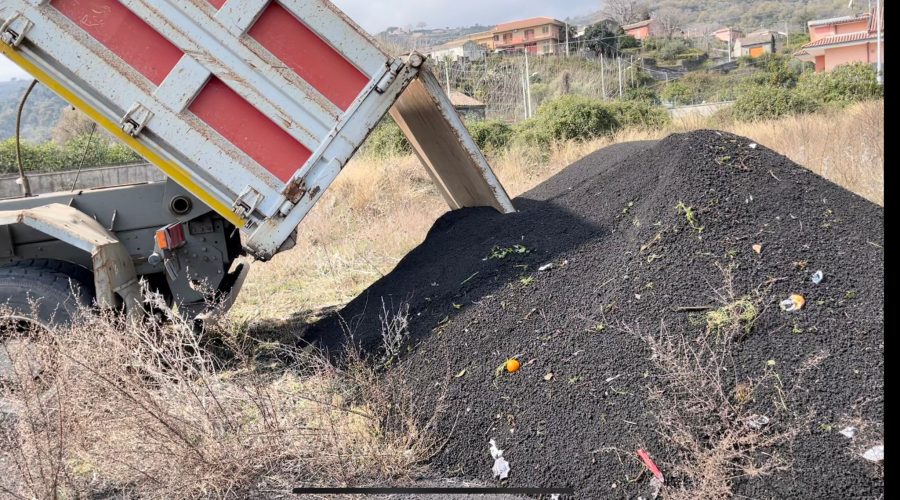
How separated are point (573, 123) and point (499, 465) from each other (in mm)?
13524

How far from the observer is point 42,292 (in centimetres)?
446

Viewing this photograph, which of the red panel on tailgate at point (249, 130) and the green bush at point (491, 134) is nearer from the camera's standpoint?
the red panel on tailgate at point (249, 130)

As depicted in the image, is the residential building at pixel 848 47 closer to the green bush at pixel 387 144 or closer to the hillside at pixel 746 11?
the green bush at pixel 387 144

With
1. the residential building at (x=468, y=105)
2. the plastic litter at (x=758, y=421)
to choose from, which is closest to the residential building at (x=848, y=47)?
the residential building at (x=468, y=105)

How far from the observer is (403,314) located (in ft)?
15.5

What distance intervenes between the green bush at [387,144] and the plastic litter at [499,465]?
13.5 metres

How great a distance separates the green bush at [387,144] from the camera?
17.0 meters

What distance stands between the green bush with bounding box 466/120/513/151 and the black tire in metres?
13.6

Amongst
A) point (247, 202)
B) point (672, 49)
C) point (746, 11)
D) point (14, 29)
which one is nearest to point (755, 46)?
point (672, 49)

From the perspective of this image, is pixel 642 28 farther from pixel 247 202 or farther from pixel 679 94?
pixel 247 202

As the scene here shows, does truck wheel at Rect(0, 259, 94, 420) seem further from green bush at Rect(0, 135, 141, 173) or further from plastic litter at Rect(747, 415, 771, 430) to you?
green bush at Rect(0, 135, 141, 173)

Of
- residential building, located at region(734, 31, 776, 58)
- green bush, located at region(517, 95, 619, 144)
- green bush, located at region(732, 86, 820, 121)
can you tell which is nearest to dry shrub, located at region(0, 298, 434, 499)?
green bush, located at region(517, 95, 619, 144)

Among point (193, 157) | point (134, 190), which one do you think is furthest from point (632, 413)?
point (134, 190)

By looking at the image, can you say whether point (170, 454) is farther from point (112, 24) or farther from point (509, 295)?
point (112, 24)
